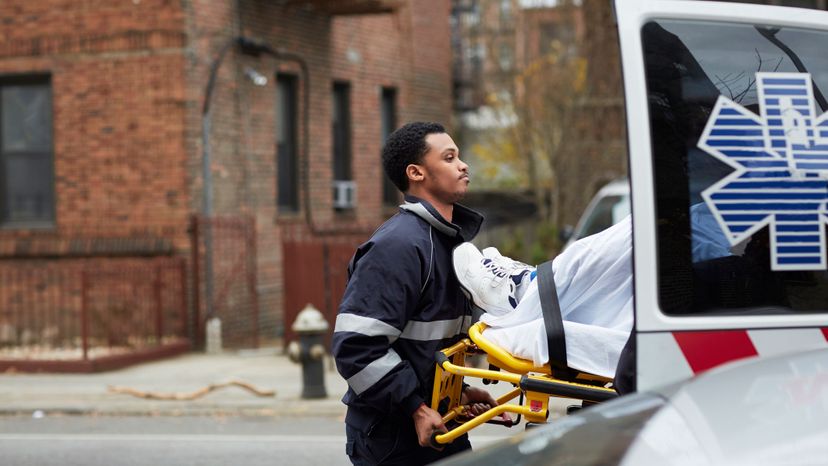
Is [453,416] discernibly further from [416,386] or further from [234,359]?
[234,359]

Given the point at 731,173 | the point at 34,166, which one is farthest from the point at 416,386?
the point at 34,166

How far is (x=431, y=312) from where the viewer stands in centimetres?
417

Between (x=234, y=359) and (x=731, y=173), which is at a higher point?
(x=731, y=173)

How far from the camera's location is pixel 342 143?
63.6 feet

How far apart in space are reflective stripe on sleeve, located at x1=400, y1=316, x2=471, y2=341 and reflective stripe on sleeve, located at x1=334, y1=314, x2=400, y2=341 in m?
0.12

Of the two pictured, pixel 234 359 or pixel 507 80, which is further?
pixel 507 80

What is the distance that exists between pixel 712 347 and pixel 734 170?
1.53ft

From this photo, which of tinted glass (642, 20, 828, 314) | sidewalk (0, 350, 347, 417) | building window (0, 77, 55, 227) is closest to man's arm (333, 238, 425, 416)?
tinted glass (642, 20, 828, 314)

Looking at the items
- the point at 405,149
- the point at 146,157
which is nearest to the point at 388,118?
the point at 146,157

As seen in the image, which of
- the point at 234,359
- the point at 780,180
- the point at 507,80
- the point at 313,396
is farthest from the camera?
the point at 507,80

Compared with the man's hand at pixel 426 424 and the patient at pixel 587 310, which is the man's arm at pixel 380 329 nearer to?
the man's hand at pixel 426 424

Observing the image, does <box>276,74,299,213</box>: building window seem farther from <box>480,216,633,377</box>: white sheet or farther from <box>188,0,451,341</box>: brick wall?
<box>480,216,633,377</box>: white sheet

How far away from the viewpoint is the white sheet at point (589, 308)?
3693mm

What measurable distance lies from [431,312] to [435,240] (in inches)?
9.5
